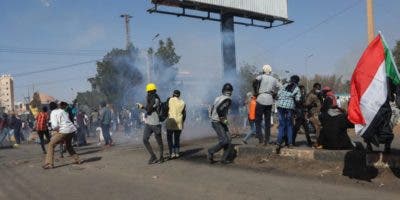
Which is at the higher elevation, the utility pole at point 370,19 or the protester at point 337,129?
the utility pole at point 370,19

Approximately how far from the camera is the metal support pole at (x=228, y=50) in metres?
23.7

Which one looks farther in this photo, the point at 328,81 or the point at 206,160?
the point at 328,81

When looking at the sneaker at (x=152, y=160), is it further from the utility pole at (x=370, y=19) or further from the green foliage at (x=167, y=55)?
the green foliage at (x=167, y=55)

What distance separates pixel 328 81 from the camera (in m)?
72.8

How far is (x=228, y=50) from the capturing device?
2395 centimetres

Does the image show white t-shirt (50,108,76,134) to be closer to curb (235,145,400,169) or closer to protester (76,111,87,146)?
curb (235,145,400,169)

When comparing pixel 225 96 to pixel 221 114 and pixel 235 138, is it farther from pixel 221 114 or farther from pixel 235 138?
pixel 235 138

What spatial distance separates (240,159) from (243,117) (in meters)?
8.66

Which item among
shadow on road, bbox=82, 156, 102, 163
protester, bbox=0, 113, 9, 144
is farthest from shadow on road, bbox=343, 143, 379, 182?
protester, bbox=0, 113, 9, 144

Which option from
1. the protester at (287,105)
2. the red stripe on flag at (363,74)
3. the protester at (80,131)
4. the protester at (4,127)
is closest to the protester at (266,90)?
the protester at (287,105)

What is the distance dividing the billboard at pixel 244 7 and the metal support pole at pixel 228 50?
0.64 m

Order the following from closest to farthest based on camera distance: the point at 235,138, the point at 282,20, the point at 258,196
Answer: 1. the point at 258,196
2. the point at 235,138
3. the point at 282,20

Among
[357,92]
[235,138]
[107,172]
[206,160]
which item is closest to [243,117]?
[235,138]

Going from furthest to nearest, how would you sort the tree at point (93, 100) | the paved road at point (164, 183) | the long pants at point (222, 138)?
the tree at point (93, 100), the long pants at point (222, 138), the paved road at point (164, 183)
